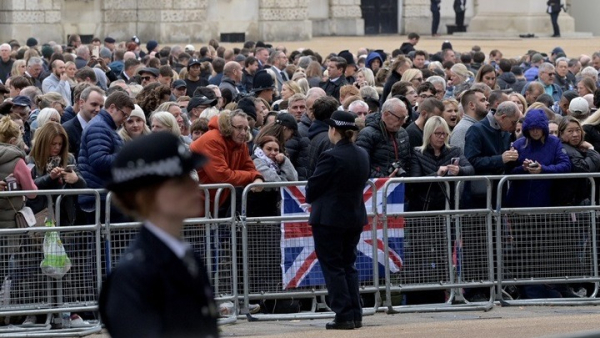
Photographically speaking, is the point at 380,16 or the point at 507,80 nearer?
the point at 507,80

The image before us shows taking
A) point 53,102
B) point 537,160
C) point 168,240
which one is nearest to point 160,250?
point 168,240

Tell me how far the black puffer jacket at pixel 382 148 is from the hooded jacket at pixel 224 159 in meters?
1.18

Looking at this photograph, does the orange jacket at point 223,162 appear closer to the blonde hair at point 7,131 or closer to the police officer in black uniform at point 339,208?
the police officer in black uniform at point 339,208

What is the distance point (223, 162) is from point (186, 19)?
31558mm

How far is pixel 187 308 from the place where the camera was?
4207 mm

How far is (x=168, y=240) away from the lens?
425cm

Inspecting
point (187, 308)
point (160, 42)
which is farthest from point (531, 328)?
point (160, 42)

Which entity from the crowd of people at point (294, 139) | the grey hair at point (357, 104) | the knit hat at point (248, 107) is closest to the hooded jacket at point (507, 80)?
the crowd of people at point (294, 139)

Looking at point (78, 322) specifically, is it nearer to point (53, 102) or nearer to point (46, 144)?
point (46, 144)

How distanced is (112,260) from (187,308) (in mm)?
6780

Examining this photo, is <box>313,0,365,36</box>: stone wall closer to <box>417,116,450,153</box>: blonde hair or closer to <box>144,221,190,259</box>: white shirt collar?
<box>417,116,450,153</box>: blonde hair

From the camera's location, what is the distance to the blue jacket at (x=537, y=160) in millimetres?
12344

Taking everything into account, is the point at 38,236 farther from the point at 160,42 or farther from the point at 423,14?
the point at 423,14

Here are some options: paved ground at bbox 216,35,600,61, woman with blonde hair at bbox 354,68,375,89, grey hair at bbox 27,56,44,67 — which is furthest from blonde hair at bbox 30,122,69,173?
paved ground at bbox 216,35,600,61
